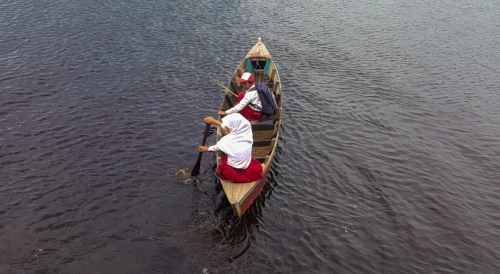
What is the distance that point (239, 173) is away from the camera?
12836mm

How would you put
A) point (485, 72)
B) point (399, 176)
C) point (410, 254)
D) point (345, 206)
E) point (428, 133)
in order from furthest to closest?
point (485, 72) < point (428, 133) < point (399, 176) < point (345, 206) < point (410, 254)

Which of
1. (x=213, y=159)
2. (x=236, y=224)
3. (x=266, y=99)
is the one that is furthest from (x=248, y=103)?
(x=236, y=224)

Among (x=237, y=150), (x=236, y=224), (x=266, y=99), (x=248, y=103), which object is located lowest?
(x=236, y=224)

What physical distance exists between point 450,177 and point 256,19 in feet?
79.9

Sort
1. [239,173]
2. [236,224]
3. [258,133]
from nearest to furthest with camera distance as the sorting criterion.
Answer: [239,173] < [236,224] < [258,133]

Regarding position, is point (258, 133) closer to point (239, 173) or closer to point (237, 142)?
point (239, 173)

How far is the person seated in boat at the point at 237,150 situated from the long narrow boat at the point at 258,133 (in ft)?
1.06

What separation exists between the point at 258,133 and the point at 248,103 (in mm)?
1648

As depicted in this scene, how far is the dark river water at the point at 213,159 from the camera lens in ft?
39.8

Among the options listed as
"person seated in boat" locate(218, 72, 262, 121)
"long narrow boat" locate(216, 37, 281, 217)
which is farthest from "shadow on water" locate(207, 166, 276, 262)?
"person seated in boat" locate(218, 72, 262, 121)

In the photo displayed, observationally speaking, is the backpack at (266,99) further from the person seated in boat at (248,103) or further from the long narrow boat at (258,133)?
the long narrow boat at (258,133)

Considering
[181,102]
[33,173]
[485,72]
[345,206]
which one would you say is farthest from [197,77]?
[485,72]

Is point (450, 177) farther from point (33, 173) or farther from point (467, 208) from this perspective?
point (33, 173)

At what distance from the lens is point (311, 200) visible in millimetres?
14523
